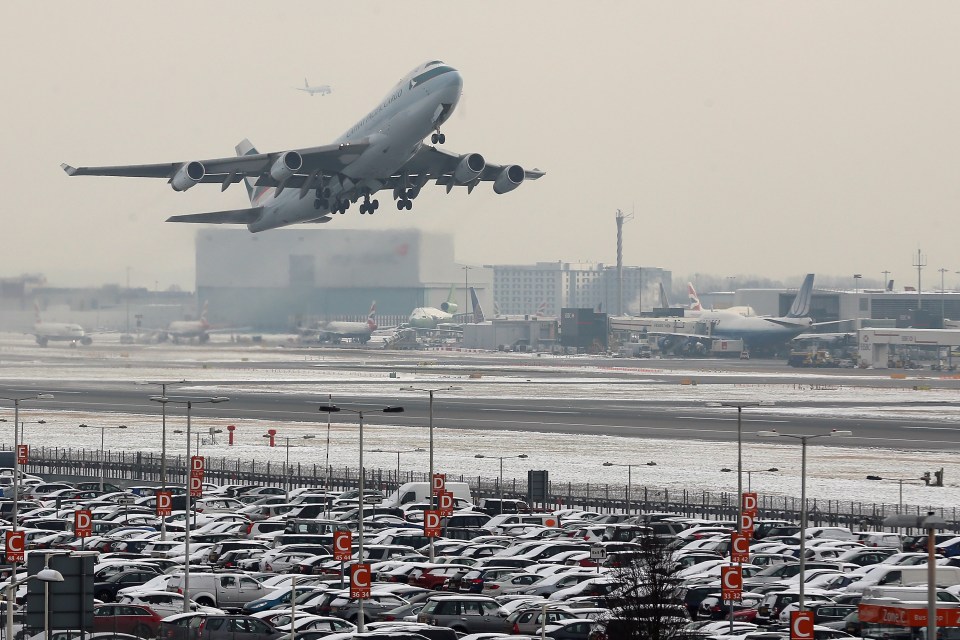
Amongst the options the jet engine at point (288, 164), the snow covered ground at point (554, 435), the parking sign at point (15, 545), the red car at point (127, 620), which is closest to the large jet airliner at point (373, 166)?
the jet engine at point (288, 164)

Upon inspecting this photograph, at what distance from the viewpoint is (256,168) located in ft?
318

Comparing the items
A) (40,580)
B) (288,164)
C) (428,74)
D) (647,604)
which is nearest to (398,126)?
(428,74)

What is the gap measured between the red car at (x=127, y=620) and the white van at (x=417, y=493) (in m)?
30.8

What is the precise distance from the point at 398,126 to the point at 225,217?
104ft

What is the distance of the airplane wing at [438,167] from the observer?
95.8 meters

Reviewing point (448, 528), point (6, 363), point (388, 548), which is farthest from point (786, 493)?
point (6, 363)

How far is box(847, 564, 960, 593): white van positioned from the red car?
23.0 meters

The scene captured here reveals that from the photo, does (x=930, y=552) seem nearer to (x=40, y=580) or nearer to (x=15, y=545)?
(x=40, y=580)

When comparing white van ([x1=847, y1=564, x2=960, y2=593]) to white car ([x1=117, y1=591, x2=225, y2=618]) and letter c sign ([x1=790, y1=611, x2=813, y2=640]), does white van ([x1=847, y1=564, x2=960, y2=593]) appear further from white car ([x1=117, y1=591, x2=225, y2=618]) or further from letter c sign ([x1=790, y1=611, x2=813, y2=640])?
white car ([x1=117, y1=591, x2=225, y2=618])

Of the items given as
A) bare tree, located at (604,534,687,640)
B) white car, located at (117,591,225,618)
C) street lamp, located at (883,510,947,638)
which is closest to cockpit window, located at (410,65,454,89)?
white car, located at (117,591,225,618)

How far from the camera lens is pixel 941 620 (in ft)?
140

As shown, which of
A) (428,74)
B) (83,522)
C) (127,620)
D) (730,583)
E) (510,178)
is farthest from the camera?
(510,178)

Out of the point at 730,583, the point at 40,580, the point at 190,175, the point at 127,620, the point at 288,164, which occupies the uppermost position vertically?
the point at 288,164

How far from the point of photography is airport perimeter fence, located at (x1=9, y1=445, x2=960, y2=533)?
73688mm
